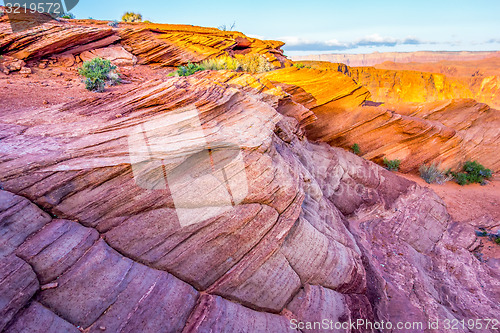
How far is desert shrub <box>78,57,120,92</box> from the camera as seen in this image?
8593mm

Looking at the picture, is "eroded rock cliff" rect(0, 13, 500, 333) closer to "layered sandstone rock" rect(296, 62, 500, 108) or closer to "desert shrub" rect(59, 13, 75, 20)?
"desert shrub" rect(59, 13, 75, 20)

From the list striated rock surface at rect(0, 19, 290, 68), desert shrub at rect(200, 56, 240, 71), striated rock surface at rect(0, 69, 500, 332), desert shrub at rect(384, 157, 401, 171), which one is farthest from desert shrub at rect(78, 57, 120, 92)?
desert shrub at rect(384, 157, 401, 171)

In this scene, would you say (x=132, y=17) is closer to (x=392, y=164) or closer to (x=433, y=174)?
(x=392, y=164)

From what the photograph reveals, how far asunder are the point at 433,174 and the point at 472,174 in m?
2.79

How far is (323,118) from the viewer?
41.3ft

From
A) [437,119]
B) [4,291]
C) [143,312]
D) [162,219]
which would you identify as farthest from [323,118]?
[4,291]

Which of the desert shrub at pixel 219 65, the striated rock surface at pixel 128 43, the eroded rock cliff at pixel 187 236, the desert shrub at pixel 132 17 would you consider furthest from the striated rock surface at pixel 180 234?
the desert shrub at pixel 132 17

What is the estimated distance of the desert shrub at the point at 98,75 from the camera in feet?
28.2

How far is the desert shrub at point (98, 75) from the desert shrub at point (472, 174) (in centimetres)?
1731

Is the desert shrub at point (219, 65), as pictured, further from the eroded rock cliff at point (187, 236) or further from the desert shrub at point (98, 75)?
the eroded rock cliff at point (187, 236)

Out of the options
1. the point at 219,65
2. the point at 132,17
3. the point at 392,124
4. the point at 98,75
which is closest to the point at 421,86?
the point at 392,124

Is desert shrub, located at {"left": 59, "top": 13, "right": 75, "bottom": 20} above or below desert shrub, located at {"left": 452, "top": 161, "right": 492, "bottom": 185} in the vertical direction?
above

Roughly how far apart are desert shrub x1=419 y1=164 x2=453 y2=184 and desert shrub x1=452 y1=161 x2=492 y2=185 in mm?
563

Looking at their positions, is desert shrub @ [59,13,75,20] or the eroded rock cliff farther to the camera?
desert shrub @ [59,13,75,20]
